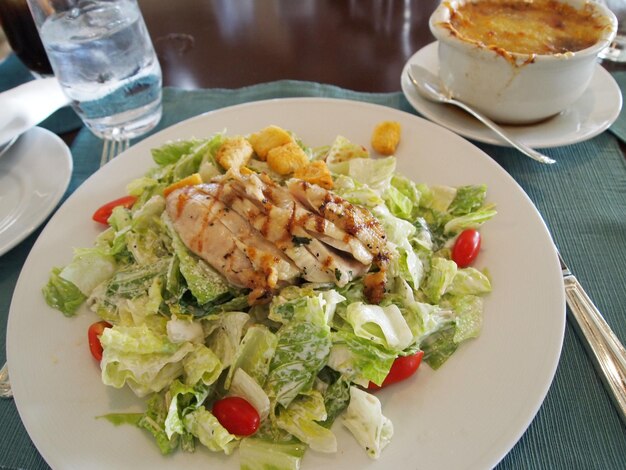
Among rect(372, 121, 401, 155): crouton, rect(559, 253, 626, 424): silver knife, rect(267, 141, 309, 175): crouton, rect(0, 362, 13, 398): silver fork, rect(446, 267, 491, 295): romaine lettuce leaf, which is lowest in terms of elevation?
rect(0, 362, 13, 398): silver fork

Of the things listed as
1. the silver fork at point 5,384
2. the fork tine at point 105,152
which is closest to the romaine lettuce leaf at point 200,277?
the silver fork at point 5,384

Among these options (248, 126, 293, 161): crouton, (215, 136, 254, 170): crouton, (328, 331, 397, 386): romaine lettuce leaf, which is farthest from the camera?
(248, 126, 293, 161): crouton

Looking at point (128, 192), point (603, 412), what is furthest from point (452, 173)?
point (128, 192)

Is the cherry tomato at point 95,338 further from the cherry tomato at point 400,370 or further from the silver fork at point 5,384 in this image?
the cherry tomato at point 400,370

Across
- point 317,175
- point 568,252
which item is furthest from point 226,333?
point 568,252

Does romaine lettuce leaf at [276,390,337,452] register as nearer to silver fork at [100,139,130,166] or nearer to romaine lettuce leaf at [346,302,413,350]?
romaine lettuce leaf at [346,302,413,350]

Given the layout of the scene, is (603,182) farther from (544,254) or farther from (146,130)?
(146,130)

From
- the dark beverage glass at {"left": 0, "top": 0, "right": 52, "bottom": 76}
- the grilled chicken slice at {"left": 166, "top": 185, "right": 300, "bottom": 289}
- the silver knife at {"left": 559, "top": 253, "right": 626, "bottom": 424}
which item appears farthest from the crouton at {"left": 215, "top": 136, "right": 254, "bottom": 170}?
the dark beverage glass at {"left": 0, "top": 0, "right": 52, "bottom": 76}
